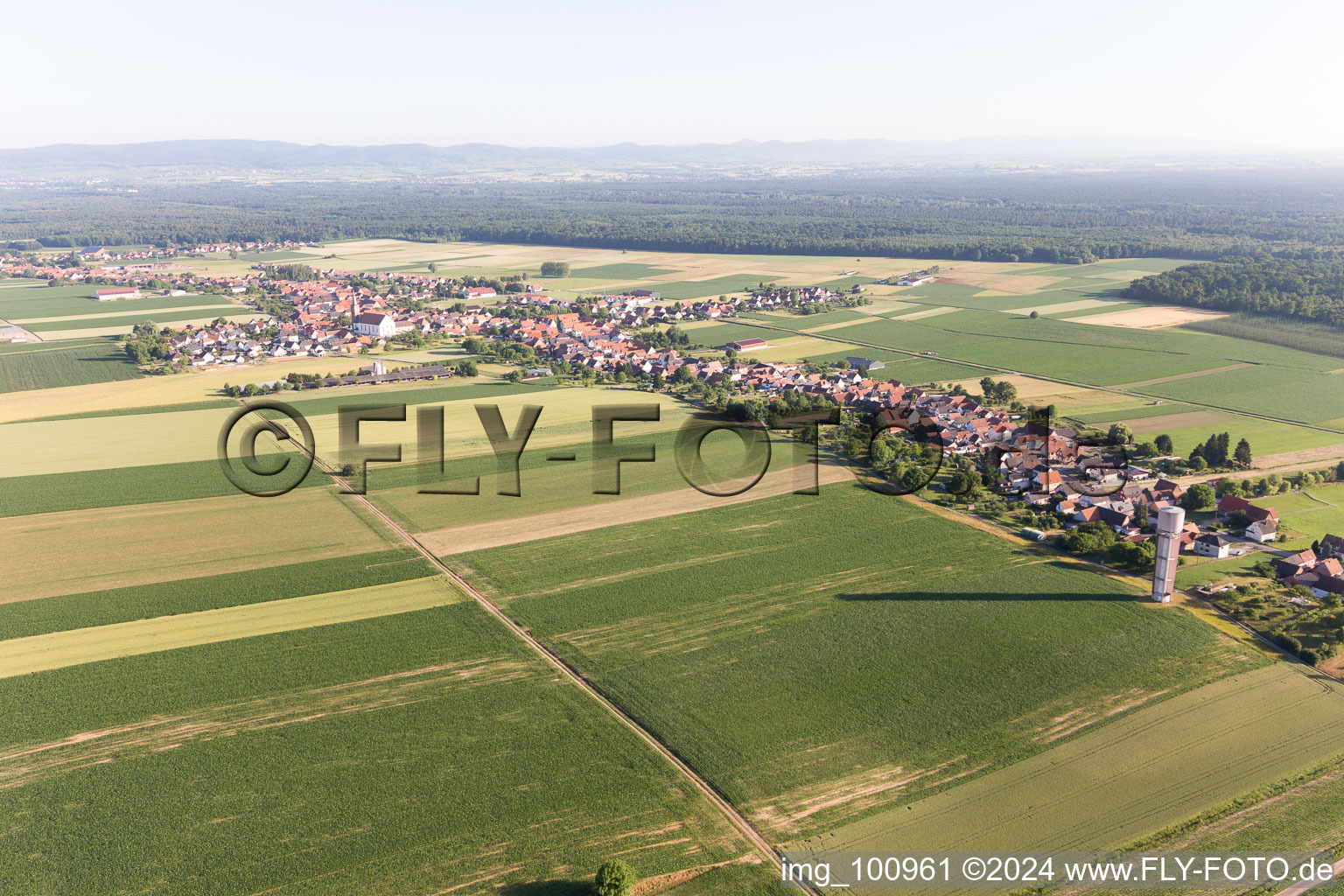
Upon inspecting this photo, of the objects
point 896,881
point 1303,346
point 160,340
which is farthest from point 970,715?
point 160,340

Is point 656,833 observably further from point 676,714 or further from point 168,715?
point 168,715

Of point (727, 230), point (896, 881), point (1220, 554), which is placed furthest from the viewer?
point (727, 230)

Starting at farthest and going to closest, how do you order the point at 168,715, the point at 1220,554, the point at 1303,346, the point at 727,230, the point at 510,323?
1. the point at 727,230
2. the point at 510,323
3. the point at 1303,346
4. the point at 1220,554
5. the point at 168,715

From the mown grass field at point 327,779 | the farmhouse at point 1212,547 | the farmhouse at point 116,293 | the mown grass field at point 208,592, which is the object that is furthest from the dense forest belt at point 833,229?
the mown grass field at point 327,779

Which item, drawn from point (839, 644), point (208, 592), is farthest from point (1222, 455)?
point (208, 592)

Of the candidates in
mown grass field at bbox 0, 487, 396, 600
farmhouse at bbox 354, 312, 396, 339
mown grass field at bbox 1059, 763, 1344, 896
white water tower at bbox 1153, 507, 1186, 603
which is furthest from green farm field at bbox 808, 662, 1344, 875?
farmhouse at bbox 354, 312, 396, 339

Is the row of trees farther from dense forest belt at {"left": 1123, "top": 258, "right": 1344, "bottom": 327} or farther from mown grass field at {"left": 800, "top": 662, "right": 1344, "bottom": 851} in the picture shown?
dense forest belt at {"left": 1123, "top": 258, "right": 1344, "bottom": 327}

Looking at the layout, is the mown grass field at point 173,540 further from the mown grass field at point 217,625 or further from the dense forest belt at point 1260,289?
the dense forest belt at point 1260,289
